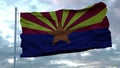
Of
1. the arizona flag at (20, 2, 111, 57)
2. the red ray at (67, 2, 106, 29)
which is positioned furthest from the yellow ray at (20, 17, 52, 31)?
the red ray at (67, 2, 106, 29)

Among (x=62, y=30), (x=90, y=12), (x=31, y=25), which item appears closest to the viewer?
(x=62, y=30)

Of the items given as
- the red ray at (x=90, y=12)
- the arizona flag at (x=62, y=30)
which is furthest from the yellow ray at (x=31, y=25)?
the red ray at (x=90, y=12)

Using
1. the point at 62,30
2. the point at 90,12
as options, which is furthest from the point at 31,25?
the point at 90,12

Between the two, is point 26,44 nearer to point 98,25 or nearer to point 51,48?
point 51,48

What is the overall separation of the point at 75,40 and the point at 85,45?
915 mm

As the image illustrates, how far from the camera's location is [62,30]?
35750 millimetres

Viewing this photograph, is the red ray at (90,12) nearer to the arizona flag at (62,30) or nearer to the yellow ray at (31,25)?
the arizona flag at (62,30)

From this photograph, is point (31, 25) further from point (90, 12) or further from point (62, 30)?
point (90, 12)

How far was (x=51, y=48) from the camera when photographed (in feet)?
115

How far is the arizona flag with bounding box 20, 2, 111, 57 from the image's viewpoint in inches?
1384

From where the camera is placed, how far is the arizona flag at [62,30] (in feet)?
115

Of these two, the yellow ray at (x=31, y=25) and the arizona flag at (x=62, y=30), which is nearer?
the arizona flag at (x=62, y=30)

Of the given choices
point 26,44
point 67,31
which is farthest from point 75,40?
point 26,44

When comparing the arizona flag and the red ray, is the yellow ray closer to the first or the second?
the arizona flag
